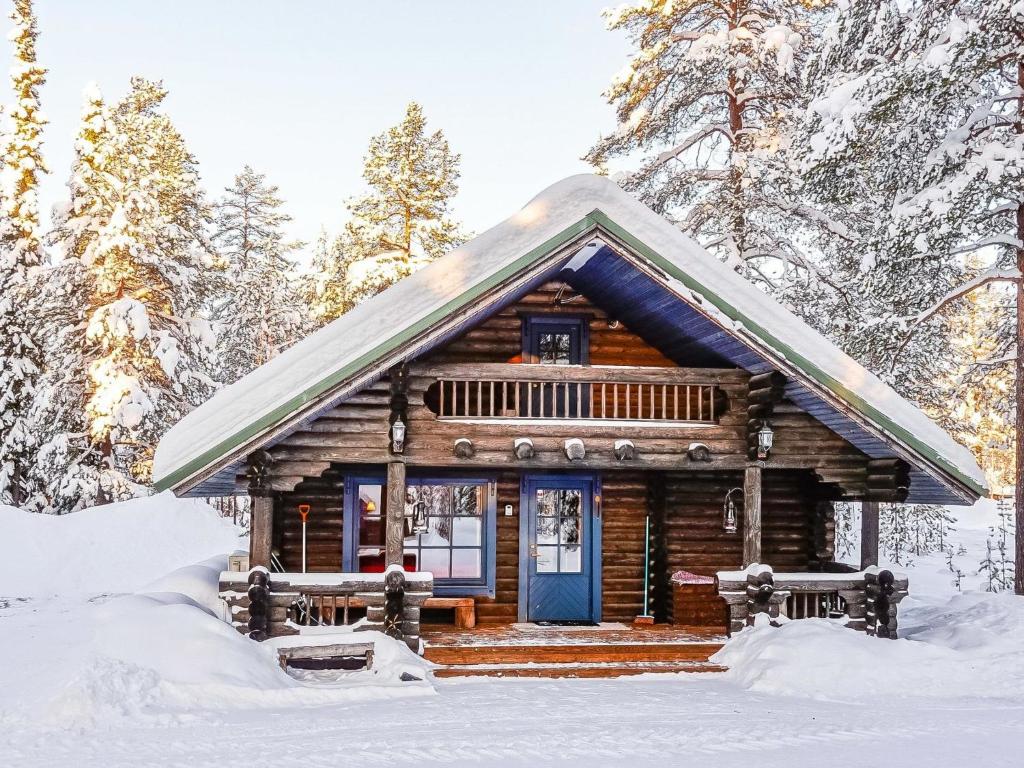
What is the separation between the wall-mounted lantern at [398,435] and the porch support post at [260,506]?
160 cm

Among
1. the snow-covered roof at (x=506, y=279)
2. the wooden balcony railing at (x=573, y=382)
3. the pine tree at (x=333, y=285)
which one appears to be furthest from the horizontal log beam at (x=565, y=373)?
the pine tree at (x=333, y=285)

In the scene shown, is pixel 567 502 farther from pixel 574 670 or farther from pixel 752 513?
pixel 574 670

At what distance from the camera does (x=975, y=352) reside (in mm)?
42750

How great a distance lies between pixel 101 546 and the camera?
20219 millimetres

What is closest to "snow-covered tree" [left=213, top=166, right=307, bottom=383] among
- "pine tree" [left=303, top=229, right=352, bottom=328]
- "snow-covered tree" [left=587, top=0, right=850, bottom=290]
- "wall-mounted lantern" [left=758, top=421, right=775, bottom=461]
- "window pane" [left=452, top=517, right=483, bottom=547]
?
"pine tree" [left=303, top=229, right=352, bottom=328]

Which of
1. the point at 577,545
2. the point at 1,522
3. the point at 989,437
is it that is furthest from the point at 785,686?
the point at 989,437

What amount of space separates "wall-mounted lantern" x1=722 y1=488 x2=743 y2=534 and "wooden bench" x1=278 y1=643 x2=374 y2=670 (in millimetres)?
6250

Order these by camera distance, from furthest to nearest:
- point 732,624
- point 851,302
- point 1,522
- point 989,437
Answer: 1. point 989,437
2. point 1,522
3. point 851,302
4. point 732,624

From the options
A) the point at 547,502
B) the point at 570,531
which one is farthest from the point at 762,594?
the point at 547,502

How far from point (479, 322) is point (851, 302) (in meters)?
8.28

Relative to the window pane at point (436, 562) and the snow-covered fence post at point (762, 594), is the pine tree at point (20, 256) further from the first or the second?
the snow-covered fence post at point (762, 594)

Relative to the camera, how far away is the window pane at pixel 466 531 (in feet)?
43.6

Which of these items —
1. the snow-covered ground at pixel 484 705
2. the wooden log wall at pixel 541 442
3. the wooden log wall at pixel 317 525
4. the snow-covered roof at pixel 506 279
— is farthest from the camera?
the wooden log wall at pixel 317 525

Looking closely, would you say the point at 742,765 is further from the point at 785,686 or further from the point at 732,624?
the point at 732,624
